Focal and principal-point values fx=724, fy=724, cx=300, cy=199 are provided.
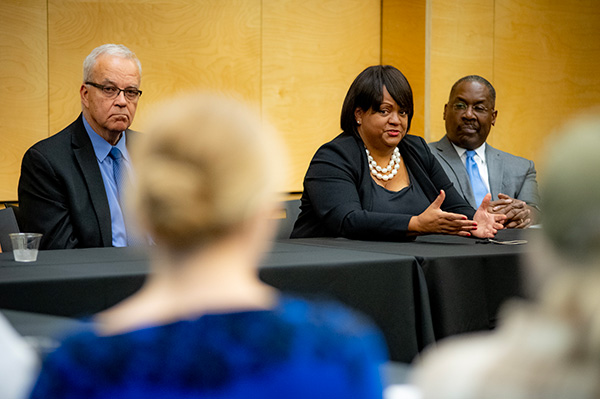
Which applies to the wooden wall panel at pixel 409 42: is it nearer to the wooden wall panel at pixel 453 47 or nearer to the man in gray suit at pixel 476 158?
the wooden wall panel at pixel 453 47

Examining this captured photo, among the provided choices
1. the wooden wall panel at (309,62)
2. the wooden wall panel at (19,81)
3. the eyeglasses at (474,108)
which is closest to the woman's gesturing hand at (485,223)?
the eyeglasses at (474,108)

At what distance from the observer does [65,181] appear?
9.49 ft

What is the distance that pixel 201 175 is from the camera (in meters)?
0.67

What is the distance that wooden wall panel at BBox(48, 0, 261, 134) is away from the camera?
5016 millimetres

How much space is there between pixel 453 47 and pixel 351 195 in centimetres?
327

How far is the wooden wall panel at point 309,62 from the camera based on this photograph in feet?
18.7

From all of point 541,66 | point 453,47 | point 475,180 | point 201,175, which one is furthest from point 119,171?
point 541,66

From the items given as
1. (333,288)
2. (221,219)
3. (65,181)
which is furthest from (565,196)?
(65,181)

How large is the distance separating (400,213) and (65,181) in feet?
4.76

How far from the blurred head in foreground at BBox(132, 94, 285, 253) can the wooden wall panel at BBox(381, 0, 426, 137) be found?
17.4ft

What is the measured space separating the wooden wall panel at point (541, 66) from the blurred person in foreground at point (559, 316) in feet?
19.3

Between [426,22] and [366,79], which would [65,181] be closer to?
[366,79]

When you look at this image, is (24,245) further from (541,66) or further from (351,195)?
(541,66)

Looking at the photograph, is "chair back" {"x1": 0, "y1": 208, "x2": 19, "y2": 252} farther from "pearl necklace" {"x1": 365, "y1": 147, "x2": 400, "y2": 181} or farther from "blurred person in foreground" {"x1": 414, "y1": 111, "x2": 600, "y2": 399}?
"blurred person in foreground" {"x1": 414, "y1": 111, "x2": 600, "y2": 399}
